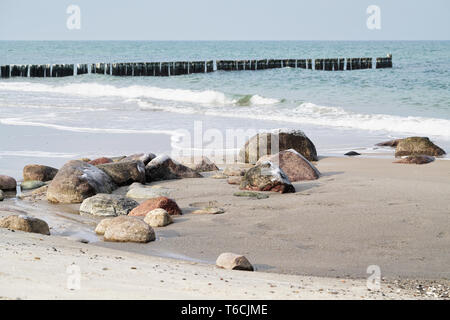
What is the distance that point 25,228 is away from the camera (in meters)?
5.61

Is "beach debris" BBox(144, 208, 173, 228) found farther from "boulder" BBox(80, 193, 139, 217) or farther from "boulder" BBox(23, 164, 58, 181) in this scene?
"boulder" BBox(23, 164, 58, 181)

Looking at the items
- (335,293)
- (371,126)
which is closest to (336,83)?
(371,126)

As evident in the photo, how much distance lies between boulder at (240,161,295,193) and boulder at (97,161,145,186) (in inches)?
59.3

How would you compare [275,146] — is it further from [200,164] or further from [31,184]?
[31,184]

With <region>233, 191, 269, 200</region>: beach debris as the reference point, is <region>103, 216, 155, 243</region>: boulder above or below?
above

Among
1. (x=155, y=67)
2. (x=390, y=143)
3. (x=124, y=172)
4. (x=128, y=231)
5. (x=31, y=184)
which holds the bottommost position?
(x=390, y=143)

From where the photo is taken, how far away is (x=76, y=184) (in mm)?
7770

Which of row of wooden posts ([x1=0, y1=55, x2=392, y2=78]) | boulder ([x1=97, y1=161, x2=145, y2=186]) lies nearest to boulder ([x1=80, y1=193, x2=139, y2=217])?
boulder ([x1=97, y1=161, x2=145, y2=186])

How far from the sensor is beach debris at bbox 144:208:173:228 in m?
6.36

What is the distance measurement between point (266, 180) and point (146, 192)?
4.88 ft

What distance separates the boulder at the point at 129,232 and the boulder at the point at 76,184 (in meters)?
2.05

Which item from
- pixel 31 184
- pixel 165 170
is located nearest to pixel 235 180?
pixel 165 170
